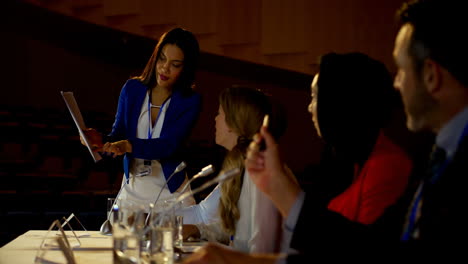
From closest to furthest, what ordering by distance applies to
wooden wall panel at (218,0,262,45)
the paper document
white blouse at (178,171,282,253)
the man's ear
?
the man's ear, white blouse at (178,171,282,253), the paper document, wooden wall panel at (218,0,262,45)

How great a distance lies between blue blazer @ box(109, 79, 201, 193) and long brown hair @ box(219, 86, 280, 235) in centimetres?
58

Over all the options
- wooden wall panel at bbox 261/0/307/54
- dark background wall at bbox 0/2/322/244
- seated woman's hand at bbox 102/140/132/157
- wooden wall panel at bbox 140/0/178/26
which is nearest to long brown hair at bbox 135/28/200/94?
seated woman's hand at bbox 102/140/132/157

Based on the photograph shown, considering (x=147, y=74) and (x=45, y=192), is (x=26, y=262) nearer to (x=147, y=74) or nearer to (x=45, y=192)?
(x=147, y=74)

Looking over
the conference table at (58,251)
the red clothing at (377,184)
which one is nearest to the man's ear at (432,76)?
the red clothing at (377,184)

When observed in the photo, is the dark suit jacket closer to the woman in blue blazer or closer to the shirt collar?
the shirt collar

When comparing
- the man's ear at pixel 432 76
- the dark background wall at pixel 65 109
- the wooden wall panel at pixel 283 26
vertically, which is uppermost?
the wooden wall panel at pixel 283 26

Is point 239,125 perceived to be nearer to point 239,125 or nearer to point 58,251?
point 239,125

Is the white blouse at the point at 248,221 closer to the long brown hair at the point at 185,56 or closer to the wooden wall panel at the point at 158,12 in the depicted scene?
the long brown hair at the point at 185,56

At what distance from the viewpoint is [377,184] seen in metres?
1.40

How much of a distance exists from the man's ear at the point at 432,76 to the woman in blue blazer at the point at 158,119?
1525 millimetres

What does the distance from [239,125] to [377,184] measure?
1.95ft

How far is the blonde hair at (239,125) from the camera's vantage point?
6.08 ft

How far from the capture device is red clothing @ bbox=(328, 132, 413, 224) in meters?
1.39

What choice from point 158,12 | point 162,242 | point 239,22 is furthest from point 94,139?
point 158,12
